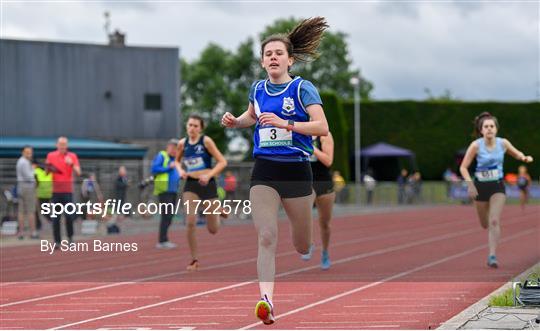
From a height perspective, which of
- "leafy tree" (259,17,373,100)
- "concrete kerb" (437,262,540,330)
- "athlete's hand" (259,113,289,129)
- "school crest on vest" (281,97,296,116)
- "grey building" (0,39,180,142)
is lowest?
"concrete kerb" (437,262,540,330)

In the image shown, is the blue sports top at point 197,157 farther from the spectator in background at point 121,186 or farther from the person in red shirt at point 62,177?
the spectator in background at point 121,186

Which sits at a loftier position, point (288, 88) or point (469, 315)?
point (288, 88)

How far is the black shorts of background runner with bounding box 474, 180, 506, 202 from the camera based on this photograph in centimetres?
1282

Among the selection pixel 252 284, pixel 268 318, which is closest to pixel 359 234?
pixel 252 284

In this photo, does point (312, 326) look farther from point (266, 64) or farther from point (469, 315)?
point (266, 64)

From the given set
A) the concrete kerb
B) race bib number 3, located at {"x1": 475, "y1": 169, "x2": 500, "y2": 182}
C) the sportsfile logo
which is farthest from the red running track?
race bib number 3, located at {"x1": 475, "y1": 169, "x2": 500, "y2": 182}

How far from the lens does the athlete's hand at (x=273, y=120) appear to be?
6980 mm

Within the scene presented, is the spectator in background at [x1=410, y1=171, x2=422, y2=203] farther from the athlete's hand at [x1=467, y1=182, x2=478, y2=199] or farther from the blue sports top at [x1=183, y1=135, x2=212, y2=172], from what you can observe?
the blue sports top at [x1=183, y1=135, x2=212, y2=172]

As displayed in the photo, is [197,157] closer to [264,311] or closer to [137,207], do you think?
[264,311]

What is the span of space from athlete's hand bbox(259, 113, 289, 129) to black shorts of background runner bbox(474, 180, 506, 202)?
6340 millimetres

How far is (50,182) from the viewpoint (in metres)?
20.0

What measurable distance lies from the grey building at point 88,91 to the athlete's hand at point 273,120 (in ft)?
124

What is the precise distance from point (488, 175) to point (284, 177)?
6080 mm

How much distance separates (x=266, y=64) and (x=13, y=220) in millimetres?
16751
